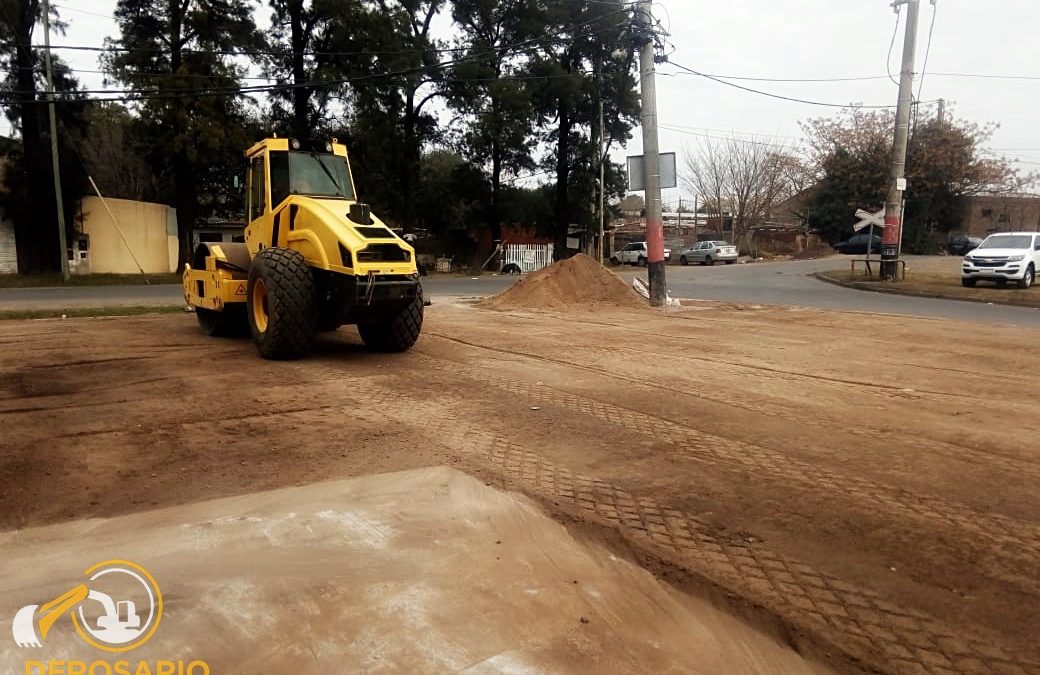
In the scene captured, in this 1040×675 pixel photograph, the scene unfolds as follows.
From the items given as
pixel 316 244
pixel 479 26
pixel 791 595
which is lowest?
pixel 791 595

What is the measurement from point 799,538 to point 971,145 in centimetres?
5867

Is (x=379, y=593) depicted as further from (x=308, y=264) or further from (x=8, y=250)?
(x=8, y=250)

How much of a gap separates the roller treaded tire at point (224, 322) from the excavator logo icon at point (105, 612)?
8391mm

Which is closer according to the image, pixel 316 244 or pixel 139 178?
pixel 316 244

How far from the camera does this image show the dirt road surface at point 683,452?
373 cm

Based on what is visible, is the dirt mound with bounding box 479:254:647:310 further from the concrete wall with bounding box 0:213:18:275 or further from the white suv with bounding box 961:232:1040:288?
the concrete wall with bounding box 0:213:18:275

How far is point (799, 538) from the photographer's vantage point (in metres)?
4.32

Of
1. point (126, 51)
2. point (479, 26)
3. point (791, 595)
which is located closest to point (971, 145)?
point (479, 26)

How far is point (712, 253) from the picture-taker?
160ft

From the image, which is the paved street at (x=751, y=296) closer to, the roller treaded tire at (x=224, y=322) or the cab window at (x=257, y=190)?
the roller treaded tire at (x=224, y=322)

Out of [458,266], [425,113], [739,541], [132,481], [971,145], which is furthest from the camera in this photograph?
[971,145]

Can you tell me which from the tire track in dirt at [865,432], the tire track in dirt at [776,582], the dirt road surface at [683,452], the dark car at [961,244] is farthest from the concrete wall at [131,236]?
the dark car at [961,244]

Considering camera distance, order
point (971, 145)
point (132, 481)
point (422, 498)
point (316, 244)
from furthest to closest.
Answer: point (971, 145), point (316, 244), point (132, 481), point (422, 498)

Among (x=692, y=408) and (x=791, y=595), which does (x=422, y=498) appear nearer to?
(x=791, y=595)
